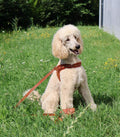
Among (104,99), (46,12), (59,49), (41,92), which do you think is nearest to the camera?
(59,49)

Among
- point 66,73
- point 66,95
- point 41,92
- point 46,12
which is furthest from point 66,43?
point 46,12

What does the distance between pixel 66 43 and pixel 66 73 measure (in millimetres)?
337

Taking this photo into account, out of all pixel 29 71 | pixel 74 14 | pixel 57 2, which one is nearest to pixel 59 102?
pixel 29 71

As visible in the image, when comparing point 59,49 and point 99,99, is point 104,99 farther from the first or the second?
point 59,49

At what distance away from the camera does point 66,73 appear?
2479 millimetres

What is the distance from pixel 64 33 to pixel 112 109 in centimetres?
105

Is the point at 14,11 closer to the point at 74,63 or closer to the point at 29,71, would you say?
the point at 29,71

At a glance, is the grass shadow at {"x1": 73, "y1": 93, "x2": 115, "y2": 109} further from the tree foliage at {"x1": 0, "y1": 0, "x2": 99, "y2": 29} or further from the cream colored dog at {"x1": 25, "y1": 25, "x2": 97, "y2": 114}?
the tree foliage at {"x1": 0, "y1": 0, "x2": 99, "y2": 29}

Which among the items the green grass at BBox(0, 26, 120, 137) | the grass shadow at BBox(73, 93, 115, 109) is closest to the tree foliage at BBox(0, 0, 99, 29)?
the green grass at BBox(0, 26, 120, 137)

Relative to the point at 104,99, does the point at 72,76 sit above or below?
above

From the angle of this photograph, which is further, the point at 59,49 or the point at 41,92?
the point at 41,92

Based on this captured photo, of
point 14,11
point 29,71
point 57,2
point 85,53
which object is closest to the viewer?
point 29,71

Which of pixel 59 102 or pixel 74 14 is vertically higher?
pixel 74 14

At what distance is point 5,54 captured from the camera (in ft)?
19.5
